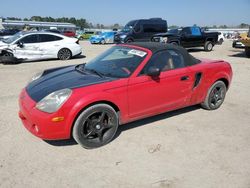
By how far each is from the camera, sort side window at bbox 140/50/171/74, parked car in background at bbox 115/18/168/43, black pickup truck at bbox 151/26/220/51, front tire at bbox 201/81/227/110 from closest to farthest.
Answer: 1. side window at bbox 140/50/171/74
2. front tire at bbox 201/81/227/110
3. black pickup truck at bbox 151/26/220/51
4. parked car in background at bbox 115/18/168/43

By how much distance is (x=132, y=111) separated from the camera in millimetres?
4289

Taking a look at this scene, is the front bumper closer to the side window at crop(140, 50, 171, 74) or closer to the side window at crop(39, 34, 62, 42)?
the side window at crop(140, 50, 171, 74)

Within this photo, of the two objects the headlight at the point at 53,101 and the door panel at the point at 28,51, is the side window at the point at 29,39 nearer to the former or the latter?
the door panel at the point at 28,51

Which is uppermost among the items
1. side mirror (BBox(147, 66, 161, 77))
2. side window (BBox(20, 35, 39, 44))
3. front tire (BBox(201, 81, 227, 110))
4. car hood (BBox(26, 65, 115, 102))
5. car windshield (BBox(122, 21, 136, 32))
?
car windshield (BBox(122, 21, 136, 32))

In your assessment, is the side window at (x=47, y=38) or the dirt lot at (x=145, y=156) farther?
the side window at (x=47, y=38)

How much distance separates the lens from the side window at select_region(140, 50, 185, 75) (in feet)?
14.7

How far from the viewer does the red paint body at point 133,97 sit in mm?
3658

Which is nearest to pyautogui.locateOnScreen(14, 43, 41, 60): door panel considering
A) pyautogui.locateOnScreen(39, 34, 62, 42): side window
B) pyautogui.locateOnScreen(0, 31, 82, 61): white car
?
pyautogui.locateOnScreen(0, 31, 82, 61): white car

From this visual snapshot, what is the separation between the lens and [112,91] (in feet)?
13.0

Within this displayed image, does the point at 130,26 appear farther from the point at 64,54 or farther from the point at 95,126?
the point at 95,126

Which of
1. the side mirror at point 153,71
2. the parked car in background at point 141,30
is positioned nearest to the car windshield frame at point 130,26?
the parked car in background at point 141,30

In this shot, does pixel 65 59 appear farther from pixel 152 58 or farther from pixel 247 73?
pixel 152 58

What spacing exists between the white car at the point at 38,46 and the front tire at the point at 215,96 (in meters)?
9.11

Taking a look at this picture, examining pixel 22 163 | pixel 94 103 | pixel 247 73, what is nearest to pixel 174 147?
pixel 94 103
